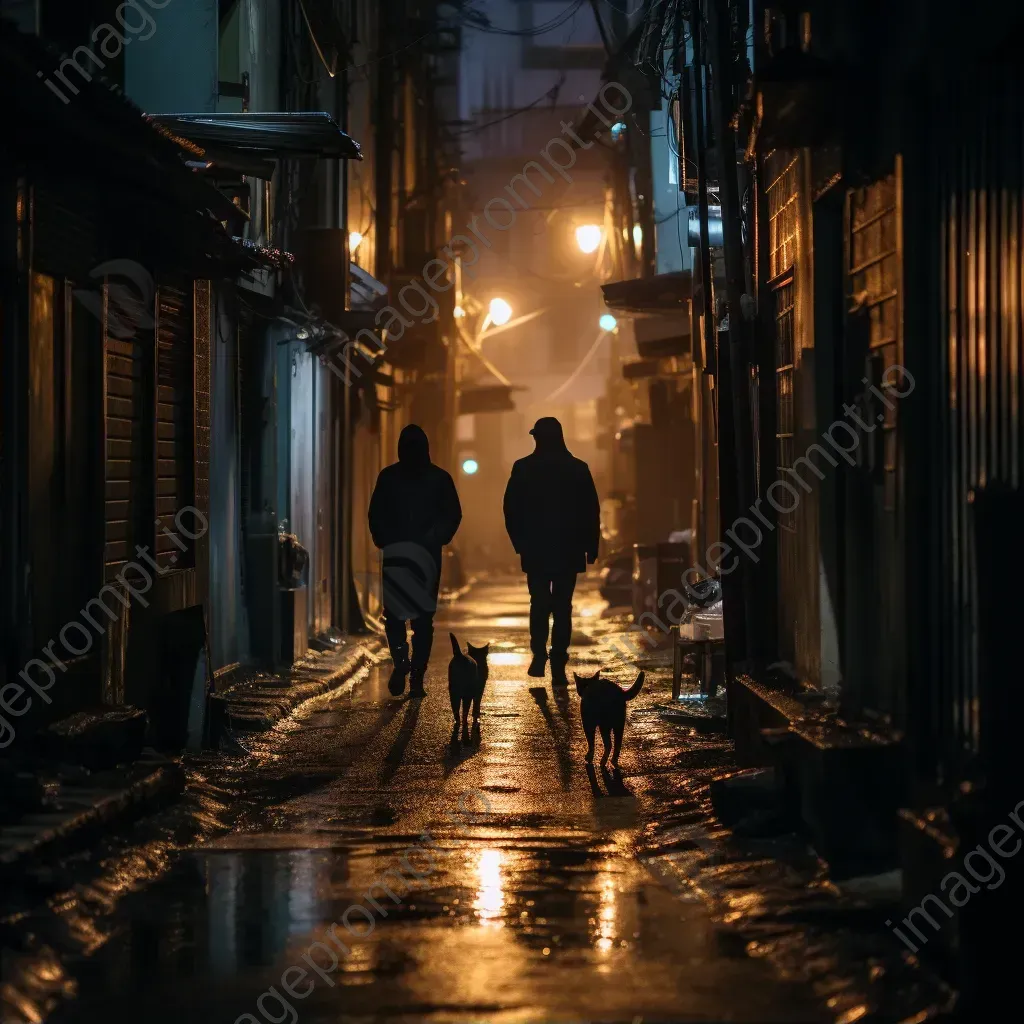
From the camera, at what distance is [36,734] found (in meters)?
8.52

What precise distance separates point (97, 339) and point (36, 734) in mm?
3055

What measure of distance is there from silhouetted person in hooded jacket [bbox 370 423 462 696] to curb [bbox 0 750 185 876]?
461cm

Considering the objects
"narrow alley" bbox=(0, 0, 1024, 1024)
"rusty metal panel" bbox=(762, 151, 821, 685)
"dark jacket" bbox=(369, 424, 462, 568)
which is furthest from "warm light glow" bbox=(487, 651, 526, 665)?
"rusty metal panel" bbox=(762, 151, 821, 685)

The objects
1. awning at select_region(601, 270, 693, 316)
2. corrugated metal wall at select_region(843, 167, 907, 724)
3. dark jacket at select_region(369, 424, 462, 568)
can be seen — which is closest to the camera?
corrugated metal wall at select_region(843, 167, 907, 724)

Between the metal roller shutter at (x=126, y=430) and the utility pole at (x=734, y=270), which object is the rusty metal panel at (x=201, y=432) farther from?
the utility pole at (x=734, y=270)

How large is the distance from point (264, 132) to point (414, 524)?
4078mm

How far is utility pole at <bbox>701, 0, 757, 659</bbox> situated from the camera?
10789 mm

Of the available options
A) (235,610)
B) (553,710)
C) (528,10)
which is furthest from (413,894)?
(528,10)

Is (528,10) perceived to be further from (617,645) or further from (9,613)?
(9,613)

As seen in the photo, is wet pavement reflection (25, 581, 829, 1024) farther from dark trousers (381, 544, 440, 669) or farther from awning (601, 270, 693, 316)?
awning (601, 270, 693, 316)

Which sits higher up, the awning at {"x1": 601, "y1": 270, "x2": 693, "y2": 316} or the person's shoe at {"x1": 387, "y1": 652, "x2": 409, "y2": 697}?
the awning at {"x1": 601, "y1": 270, "x2": 693, "y2": 316}

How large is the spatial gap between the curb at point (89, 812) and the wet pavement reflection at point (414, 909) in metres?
0.22

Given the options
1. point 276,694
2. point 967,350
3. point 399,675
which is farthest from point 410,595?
point 967,350

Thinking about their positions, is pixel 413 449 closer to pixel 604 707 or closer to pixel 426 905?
pixel 604 707
